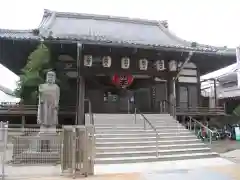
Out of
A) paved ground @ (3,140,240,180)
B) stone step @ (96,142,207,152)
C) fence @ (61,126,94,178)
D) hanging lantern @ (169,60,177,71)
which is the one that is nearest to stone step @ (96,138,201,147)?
stone step @ (96,142,207,152)

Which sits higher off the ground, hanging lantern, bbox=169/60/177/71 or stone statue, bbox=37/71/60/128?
hanging lantern, bbox=169/60/177/71

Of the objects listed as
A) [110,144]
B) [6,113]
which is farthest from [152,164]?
[6,113]

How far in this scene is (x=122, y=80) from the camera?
17.3 meters

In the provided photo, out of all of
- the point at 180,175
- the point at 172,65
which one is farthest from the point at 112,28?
the point at 180,175

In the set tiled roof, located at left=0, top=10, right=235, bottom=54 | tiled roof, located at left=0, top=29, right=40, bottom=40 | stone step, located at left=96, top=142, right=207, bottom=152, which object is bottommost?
stone step, located at left=96, top=142, right=207, bottom=152

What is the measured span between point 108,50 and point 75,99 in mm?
3760

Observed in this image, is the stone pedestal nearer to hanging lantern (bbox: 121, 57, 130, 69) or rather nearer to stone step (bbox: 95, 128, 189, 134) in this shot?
stone step (bbox: 95, 128, 189, 134)

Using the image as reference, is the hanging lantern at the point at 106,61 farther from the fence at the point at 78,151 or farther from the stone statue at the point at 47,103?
the fence at the point at 78,151

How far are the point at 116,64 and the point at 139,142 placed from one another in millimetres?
5557

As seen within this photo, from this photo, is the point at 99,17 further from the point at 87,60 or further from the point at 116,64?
the point at 87,60

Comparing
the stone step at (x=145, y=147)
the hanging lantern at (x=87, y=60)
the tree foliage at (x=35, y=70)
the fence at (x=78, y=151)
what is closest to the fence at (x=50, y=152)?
the fence at (x=78, y=151)

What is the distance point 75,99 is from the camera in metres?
17.9

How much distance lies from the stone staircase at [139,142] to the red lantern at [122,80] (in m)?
2.52

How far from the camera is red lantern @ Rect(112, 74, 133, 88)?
17219 mm
